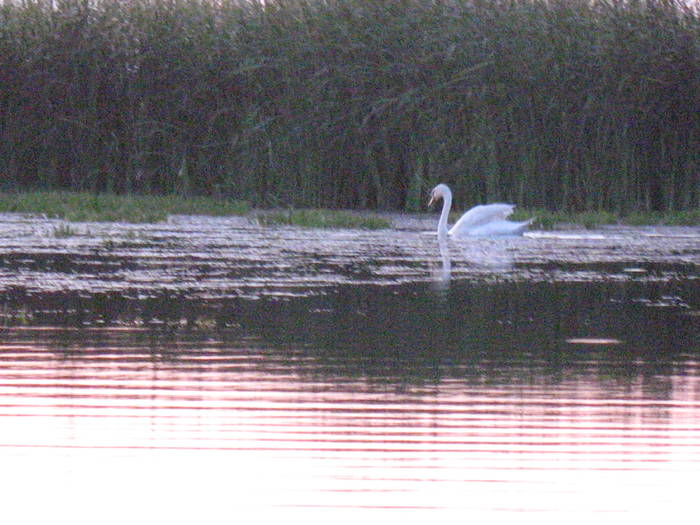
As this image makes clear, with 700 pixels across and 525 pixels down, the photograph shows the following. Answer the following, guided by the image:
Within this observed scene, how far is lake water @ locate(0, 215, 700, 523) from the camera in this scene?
4.02 metres

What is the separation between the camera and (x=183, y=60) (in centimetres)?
1777

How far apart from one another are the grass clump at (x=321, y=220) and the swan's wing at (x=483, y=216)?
847mm

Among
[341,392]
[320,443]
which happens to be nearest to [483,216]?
[341,392]

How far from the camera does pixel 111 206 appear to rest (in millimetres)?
15344

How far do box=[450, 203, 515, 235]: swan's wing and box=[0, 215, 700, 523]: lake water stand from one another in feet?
10.1

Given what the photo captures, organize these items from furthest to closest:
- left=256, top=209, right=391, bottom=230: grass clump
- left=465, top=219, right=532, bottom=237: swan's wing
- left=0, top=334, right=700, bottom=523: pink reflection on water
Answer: left=256, top=209, right=391, bottom=230: grass clump < left=465, top=219, right=532, bottom=237: swan's wing < left=0, top=334, right=700, bottom=523: pink reflection on water

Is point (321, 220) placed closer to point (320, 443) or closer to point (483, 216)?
point (483, 216)

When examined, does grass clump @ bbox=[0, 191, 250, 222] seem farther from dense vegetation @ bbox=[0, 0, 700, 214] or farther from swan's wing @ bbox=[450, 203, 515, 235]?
swan's wing @ bbox=[450, 203, 515, 235]

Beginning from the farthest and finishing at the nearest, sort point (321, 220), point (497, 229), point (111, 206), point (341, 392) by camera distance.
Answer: point (111, 206) < point (321, 220) < point (497, 229) < point (341, 392)

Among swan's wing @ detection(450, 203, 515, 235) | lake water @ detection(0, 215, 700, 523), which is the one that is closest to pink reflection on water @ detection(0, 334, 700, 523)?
lake water @ detection(0, 215, 700, 523)

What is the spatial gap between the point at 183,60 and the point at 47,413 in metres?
13.2

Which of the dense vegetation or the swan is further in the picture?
the dense vegetation

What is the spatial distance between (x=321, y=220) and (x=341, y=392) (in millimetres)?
A: 8864

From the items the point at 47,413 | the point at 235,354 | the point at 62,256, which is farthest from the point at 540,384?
the point at 62,256
